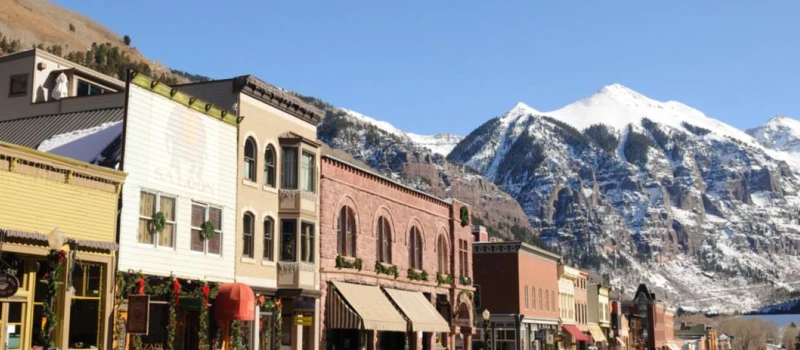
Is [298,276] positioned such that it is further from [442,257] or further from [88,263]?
[442,257]

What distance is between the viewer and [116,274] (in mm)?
29312

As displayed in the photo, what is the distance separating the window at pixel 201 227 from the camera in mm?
33844

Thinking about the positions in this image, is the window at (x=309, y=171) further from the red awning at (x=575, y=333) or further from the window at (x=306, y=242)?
the red awning at (x=575, y=333)

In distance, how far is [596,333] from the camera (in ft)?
304

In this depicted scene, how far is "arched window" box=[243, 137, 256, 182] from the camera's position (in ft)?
123

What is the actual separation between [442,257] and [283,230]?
61.2 ft

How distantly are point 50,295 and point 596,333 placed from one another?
73.2 m

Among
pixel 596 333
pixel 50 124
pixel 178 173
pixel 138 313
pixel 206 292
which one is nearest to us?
pixel 138 313

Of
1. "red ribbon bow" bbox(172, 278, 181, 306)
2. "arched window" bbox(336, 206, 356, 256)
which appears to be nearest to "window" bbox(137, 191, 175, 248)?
"red ribbon bow" bbox(172, 278, 181, 306)

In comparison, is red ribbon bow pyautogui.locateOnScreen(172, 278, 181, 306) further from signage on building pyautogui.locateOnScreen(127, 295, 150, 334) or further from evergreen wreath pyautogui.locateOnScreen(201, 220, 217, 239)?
signage on building pyautogui.locateOnScreen(127, 295, 150, 334)

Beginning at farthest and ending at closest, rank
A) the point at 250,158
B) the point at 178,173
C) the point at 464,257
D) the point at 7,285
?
the point at 464,257 < the point at 250,158 < the point at 178,173 < the point at 7,285

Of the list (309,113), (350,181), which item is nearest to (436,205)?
(350,181)

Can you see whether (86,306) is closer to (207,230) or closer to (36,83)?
(207,230)

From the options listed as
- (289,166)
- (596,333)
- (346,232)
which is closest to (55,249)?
(289,166)
